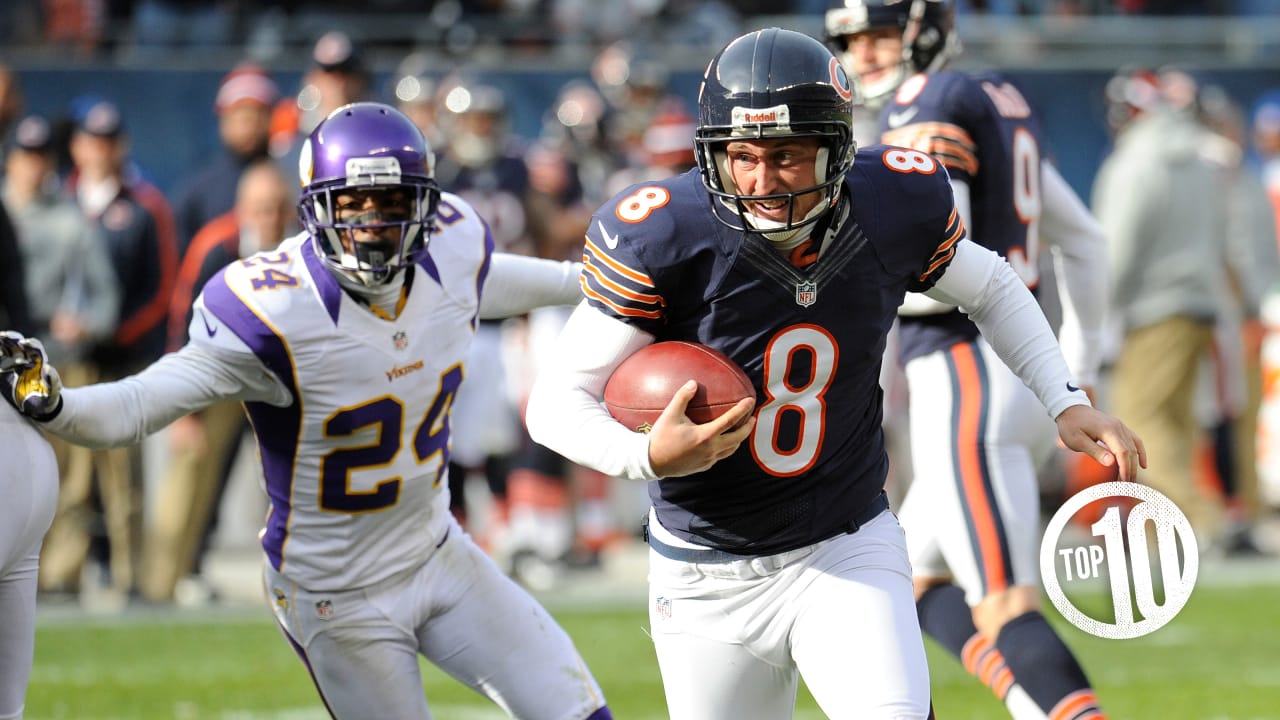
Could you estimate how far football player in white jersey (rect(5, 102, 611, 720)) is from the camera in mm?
3857

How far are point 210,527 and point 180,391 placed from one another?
4.52 metres

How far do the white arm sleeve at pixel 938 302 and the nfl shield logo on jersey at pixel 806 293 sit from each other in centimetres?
101

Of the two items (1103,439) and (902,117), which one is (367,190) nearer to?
(902,117)

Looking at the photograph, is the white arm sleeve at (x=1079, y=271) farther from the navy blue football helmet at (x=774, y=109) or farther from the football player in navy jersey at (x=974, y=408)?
the navy blue football helmet at (x=774, y=109)

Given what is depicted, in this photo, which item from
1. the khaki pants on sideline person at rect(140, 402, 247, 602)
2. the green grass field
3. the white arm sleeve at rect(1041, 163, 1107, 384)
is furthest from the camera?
the khaki pants on sideline person at rect(140, 402, 247, 602)

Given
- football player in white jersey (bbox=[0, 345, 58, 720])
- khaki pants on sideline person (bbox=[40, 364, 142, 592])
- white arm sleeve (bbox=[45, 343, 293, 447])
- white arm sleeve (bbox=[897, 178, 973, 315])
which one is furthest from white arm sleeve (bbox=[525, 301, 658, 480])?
khaki pants on sideline person (bbox=[40, 364, 142, 592])

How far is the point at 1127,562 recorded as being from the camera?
346cm

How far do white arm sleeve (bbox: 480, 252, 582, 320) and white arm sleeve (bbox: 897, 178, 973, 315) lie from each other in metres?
0.83

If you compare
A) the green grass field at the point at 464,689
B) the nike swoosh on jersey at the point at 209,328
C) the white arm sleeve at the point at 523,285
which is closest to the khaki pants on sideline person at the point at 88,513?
the green grass field at the point at 464,689

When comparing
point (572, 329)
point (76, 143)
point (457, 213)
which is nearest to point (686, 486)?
point (572, 329)

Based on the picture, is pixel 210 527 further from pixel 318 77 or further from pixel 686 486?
pixel 686 486

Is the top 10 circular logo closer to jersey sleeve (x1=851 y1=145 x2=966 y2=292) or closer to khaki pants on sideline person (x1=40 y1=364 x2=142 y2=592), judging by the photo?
jersey sleeve (x1=851 y1=145 x2=966 y2=292)

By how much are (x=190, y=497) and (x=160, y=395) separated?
443 centimetres

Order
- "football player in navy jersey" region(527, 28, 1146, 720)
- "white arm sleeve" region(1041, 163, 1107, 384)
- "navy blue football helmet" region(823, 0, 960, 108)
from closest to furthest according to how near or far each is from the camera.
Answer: "football player in navy jersey" region(527, 28, 1146, 720), "navy blue football helmet" region(823, 0, 960, 108), "white arm sleeve" region(1041, 163, 1107, 384)
